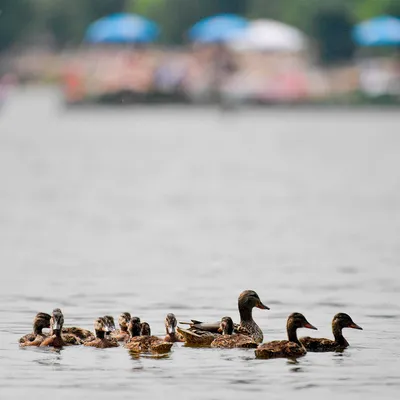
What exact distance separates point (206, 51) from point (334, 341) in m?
71.1

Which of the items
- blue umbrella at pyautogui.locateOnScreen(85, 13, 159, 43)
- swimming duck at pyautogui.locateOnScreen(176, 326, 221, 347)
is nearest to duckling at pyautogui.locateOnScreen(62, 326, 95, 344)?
swimming duck at pyautogui.locateOnScreen(176, 326, 221, 347)

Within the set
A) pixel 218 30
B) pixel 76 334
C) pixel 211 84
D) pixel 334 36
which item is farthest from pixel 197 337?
pixel 334 36

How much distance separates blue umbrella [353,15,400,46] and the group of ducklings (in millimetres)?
58186

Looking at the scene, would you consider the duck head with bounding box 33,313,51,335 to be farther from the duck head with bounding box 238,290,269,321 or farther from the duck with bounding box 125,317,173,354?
the duck head with bounding box 238,290,269,321

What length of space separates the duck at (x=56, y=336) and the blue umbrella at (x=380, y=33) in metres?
58.5

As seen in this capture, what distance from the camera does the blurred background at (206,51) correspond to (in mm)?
66750

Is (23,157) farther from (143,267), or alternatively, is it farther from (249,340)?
(249,340)

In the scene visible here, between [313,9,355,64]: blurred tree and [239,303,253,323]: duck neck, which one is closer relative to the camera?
[239,303,253,323]: duck neck

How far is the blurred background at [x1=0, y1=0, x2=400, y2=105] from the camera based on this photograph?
6675 centimetres

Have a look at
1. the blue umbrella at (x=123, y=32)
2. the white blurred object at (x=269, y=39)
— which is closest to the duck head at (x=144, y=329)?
the white blurred object at (x=269, y=39)

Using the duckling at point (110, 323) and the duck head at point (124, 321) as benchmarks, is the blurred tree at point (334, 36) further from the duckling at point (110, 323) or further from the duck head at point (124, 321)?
the duckling at point (110, 323)

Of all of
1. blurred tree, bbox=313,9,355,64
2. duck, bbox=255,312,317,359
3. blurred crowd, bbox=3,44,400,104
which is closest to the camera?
duck, bbox=255,312,317,359

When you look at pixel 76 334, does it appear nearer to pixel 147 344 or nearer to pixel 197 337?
pixel 147 344

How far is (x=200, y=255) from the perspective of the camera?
21188 mm
